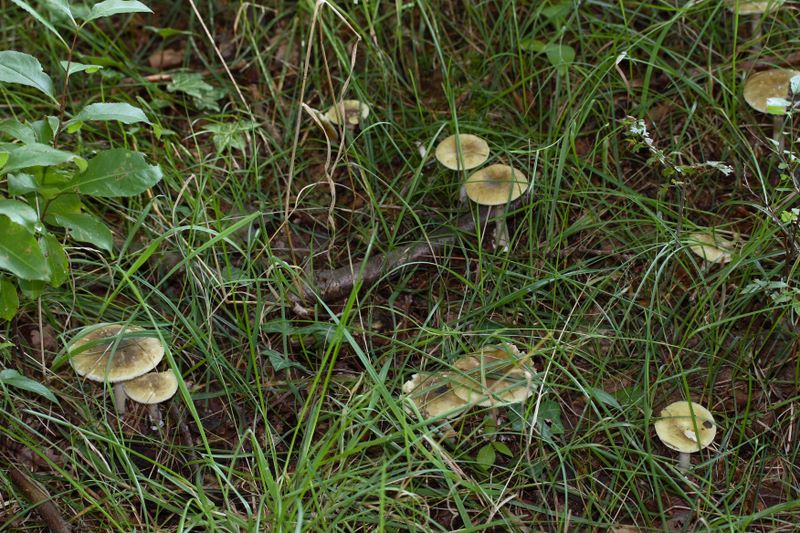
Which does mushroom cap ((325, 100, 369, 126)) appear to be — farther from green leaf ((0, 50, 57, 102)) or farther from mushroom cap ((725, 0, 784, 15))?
mushroom cap ((725, 0, 784, 15))

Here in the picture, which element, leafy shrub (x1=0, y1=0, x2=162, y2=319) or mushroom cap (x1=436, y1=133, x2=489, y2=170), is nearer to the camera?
leafy shrub (x1=0, y1=0, x2=162, y2=319)

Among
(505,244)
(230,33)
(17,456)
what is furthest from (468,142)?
(17,456)

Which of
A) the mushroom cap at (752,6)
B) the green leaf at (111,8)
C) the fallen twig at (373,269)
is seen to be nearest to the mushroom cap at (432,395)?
the fallen twig at (373,269)

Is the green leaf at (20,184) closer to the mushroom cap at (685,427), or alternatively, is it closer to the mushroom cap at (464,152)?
the mushroom cap at (464,152)

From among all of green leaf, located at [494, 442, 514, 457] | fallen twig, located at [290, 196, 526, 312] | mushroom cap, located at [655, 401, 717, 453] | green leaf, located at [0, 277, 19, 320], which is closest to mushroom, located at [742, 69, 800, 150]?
fallen twig, located at [290, 196, 526, 312]

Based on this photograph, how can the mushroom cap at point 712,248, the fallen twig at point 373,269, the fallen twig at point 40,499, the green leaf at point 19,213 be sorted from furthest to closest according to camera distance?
the fallen twig at point 373,269 < the mushroom cap at point 712,248 < the fallen twig at point 40,499 < the green leaf at point 19,213

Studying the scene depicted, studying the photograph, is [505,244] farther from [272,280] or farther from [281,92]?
[281,92]
